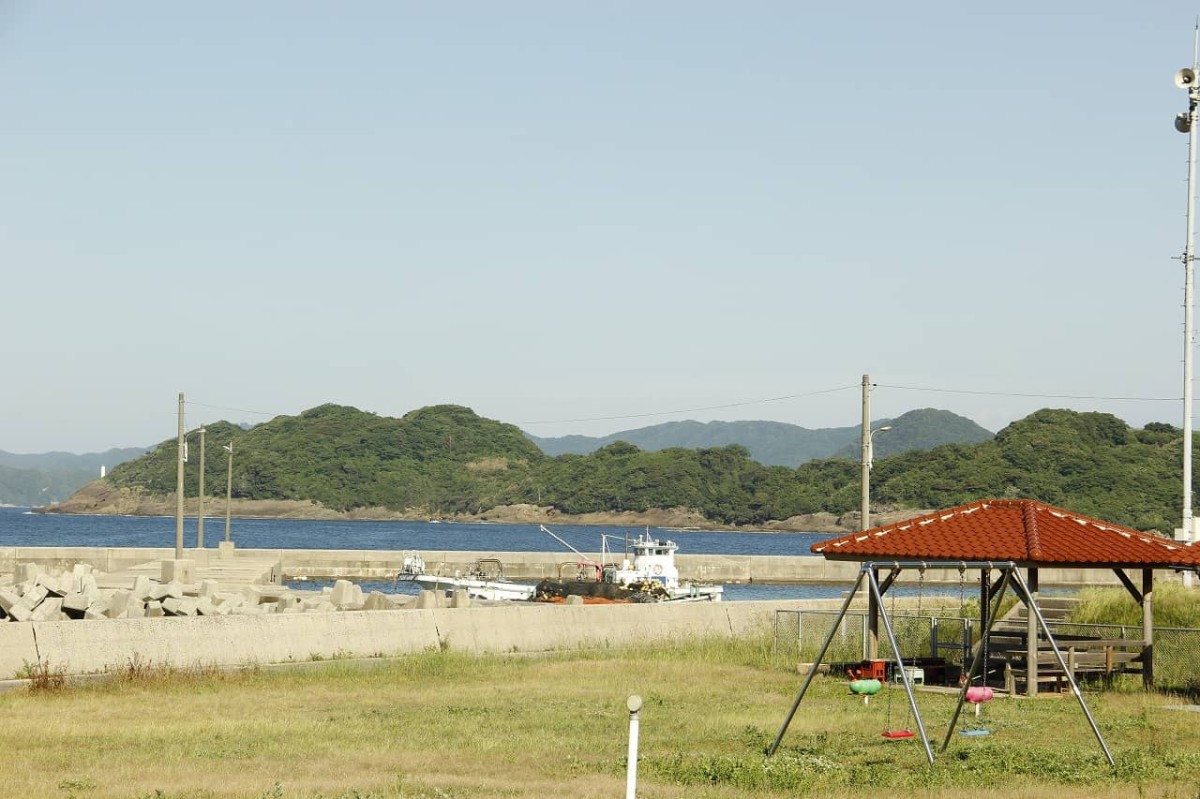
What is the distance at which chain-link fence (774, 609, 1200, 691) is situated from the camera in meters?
25.3

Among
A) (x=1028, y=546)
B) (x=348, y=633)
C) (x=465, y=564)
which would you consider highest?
(x=1028, y=546)

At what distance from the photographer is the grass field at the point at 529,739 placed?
14141 millimetres

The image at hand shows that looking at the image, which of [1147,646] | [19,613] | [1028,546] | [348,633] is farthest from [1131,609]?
[19,613]

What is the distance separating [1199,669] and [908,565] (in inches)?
417

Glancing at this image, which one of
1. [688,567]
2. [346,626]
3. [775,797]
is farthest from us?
[688,567]

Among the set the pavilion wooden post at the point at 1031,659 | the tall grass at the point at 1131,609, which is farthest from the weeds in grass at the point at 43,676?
the tall grass at the point at 1131,609

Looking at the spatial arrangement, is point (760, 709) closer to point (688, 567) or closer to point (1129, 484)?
point (688, 567)

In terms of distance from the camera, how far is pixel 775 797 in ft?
45.0

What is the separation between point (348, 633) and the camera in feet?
86.2

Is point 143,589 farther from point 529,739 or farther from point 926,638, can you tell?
point 529,739

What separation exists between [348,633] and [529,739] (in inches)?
386

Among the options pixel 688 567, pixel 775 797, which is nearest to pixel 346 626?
pixel 775 797

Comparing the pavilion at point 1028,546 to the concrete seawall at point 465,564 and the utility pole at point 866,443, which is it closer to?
the utility pole at point 866,443

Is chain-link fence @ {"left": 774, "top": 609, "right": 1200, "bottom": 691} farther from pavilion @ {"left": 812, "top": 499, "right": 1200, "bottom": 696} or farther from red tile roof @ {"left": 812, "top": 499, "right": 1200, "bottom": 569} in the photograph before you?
red tile roof @ {"left": 812, "top": 499, "right": 1200, "bottom": 569}
